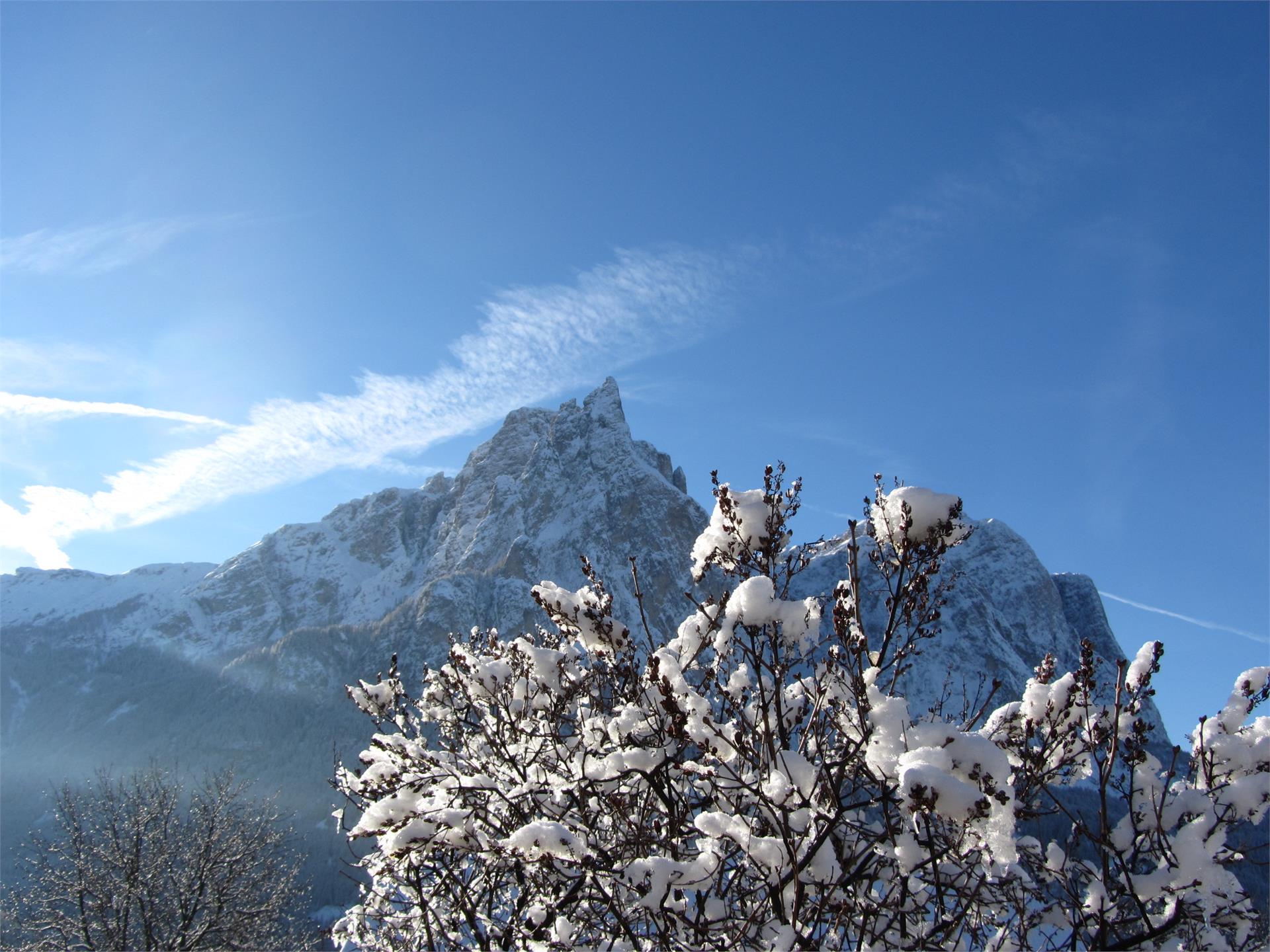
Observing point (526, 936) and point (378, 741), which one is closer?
point (526, 936)

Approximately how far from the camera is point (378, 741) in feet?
13.9

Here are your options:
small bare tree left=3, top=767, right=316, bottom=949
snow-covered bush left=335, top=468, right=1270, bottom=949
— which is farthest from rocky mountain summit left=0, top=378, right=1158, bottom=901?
snow-covered bush left=335, top=468, right=1270, bottom=949

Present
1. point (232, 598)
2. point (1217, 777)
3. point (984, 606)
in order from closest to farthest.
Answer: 1. point (1217, 777)
2. point (984, 606)
3. point (232, 598)

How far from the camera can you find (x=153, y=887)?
50.4ft

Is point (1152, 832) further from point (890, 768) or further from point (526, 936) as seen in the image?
point (526, 936)

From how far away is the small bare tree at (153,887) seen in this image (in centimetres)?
1473

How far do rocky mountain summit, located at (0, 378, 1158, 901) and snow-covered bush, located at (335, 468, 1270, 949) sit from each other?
68059mm

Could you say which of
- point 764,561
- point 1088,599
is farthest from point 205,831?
point 1088,599

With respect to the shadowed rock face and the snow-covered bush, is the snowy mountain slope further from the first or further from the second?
the snow-covered bush

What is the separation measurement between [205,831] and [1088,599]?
152451 mm

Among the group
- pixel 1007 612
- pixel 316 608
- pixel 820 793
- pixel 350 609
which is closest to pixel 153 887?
pixel 820 793

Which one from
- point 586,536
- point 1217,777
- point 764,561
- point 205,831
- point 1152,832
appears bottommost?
point 205,831

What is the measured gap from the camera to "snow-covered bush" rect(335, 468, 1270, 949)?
2.62 meters

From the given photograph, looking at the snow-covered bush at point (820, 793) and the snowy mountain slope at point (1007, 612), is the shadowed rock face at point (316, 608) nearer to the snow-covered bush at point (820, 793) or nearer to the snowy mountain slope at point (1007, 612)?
the snowy mountain slope at point (1007, 612)
